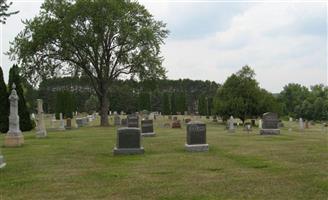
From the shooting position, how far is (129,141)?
1630cm

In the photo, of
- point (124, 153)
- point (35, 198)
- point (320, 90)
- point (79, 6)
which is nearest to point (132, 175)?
point (35, 198)

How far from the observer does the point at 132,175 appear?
11.2 meters

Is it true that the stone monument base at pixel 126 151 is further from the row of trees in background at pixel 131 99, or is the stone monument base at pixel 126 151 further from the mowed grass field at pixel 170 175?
the row of trees in background at pixel 131 99

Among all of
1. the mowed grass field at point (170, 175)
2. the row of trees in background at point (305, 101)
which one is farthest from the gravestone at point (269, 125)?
the row of trees in background at point (305, 101)

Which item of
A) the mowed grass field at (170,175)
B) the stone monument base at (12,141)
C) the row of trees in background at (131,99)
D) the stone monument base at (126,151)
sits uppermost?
the row of trees in background at (131,99)

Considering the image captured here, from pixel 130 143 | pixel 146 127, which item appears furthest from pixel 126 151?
pixel 146 127

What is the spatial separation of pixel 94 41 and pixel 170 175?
31.3m

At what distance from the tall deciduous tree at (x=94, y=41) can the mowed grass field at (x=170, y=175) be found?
2507cm

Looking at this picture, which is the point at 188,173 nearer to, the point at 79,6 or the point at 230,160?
the point at 230,160

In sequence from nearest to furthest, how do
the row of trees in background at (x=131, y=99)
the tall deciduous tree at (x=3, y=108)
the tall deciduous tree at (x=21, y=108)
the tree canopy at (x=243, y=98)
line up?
the tall deciduous tree at (x=3, y=108)
the tall deciduous tree at (x=21, y=108)
the tree canopy at (x=243, y=98)
the row of trees in background at (x=131, y=99)

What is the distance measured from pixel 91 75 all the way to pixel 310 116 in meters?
60.1

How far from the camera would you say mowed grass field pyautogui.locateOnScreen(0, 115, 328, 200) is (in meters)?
8.83

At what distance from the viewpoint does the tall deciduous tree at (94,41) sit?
131 ft

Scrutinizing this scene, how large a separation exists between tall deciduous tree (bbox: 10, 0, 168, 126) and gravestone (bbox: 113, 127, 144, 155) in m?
25.0
